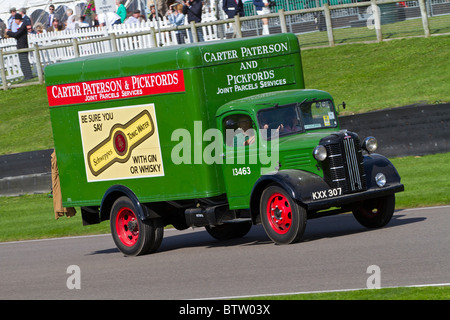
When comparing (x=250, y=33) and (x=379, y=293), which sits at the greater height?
(x=250, y=33)

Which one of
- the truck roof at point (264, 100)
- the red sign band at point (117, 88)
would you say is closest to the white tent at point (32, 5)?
the red sign band at point (117, 88)

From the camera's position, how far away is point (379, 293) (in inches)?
325

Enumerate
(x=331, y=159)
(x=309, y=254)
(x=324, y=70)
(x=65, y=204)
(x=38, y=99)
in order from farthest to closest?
(x=38, y=99), (x=324, y=70), (x=65, y=204), (x=331, y=159), (x=309, y=254)

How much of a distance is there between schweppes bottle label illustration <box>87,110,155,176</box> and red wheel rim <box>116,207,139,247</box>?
2.38 ft

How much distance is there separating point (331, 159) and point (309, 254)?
143 cm

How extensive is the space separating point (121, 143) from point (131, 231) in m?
1.32

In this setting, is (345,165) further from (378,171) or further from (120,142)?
(120,142)

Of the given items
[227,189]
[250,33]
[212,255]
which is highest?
[250,33]

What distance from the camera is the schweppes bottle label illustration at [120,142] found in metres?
12.8

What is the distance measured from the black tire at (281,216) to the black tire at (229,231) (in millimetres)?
2076

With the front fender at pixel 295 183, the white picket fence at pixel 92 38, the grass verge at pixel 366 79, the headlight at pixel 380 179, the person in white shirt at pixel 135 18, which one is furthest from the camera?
the person in white shirt at pixel 135 18

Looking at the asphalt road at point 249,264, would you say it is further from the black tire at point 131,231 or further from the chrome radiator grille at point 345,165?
the chrome radiator grille at point 345,165

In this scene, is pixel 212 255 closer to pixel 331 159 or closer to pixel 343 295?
pixel 331 159
